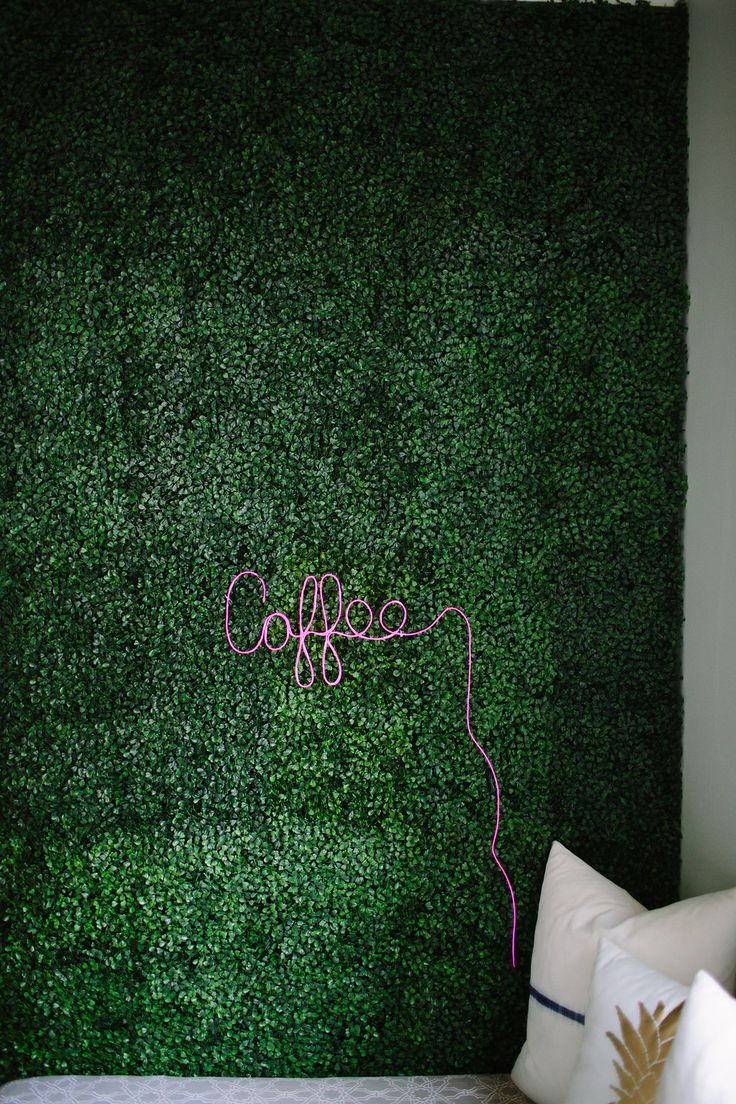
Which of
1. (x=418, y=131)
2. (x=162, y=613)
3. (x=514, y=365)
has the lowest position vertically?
(x=162, y=613)

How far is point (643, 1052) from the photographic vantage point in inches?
53.6

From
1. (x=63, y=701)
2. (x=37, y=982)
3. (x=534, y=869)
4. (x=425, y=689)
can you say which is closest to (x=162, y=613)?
(x=63, y=701)

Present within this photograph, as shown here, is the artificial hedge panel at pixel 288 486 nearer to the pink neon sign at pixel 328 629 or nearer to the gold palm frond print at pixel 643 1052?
the pink neon sign at pixel 328 629

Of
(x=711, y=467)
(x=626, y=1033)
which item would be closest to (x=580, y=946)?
(x=626, y=1033)

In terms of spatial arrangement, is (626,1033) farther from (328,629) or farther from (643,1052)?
(328,629)

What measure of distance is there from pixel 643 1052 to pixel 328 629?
1066mm

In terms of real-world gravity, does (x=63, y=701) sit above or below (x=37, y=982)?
above

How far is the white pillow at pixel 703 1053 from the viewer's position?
1.16 m

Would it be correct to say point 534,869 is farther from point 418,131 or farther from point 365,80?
point 365,80

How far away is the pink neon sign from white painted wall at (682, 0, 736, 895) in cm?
50

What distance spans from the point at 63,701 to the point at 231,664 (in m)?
0.43

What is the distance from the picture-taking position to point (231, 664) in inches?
77.5

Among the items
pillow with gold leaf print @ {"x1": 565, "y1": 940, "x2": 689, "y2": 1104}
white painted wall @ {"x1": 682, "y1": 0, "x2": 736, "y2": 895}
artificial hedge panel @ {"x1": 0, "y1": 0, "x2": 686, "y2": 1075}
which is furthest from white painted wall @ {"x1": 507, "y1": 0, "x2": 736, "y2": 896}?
pillow with gold leaf print @ {"x1": 565, "y1": 940, "x2": 689, "y2": 1104}

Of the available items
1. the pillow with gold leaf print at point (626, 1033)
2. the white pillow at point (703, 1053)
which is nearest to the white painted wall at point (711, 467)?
the pillow with gold leaf print at point (626, 1033)
